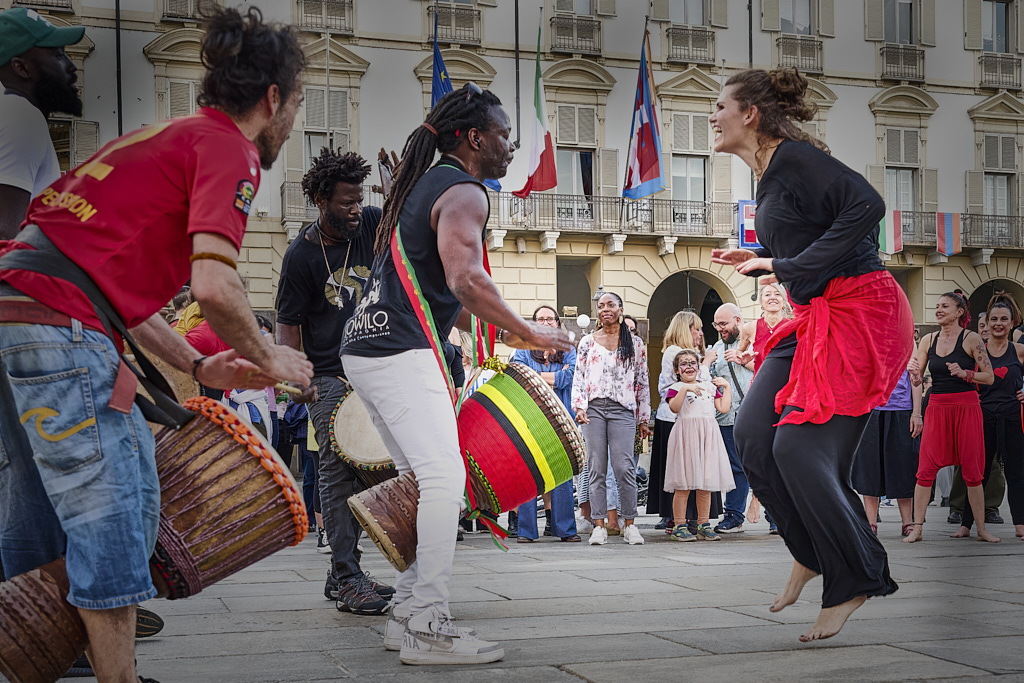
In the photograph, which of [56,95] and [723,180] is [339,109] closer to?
[723,180]

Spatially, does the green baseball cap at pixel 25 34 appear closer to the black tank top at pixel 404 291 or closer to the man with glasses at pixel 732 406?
the black tank top at pixel 404 291

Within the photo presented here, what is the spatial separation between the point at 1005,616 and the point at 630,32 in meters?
2.61

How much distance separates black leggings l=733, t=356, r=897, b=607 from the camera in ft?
11.2

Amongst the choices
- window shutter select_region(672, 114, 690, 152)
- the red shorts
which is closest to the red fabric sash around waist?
the red shorts

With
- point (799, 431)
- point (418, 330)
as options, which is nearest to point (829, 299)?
point (799, 431)

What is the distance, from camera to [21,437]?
7.61ft

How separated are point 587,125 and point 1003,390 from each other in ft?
50.9

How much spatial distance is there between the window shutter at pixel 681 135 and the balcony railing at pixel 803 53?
13.8 meters

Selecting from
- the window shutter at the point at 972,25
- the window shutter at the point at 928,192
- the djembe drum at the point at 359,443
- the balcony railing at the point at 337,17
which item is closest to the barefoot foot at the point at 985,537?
the window shutter at the point at 972,25

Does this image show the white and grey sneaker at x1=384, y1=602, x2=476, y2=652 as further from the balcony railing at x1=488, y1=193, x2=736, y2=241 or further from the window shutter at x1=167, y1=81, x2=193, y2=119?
the balcony railing at x1=488, y1=193, x2=736, y2=241

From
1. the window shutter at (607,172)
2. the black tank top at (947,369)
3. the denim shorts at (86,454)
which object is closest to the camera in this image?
the denim shorts at (86,454)

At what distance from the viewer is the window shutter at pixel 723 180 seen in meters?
24.0

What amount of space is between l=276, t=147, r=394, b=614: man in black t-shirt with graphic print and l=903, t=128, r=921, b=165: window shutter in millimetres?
16765

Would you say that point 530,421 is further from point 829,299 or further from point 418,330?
point 829,299
